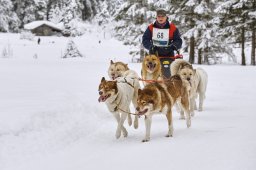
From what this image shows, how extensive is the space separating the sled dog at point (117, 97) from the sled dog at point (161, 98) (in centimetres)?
61

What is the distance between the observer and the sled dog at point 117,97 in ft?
19.7

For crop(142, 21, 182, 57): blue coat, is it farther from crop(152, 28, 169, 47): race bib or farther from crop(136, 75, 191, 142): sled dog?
crop(136, 75, 191, 142): sled dog

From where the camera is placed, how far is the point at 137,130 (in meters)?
7.05

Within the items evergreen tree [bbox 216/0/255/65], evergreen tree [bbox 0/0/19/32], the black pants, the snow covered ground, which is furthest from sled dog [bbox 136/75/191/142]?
evergreen tree [bbox 0/0/19/32]

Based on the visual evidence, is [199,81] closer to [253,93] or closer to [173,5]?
[253,93]

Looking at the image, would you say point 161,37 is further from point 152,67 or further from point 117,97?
point 117,97

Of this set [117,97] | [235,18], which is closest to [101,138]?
[117,97]

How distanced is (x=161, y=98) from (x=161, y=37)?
11.4 feet

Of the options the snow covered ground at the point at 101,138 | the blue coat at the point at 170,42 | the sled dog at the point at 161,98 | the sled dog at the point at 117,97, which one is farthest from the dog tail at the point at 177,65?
the sled dog at the point at 117,97

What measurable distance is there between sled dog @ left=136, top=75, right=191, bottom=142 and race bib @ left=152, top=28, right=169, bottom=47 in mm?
2291

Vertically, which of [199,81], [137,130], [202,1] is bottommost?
[137,130]

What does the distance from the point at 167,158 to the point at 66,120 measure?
122 inches

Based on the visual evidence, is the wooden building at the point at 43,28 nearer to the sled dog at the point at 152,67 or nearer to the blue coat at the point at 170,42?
the blue coat at the point at 170,42

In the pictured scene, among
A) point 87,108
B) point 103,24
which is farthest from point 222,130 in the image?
point 103,24
